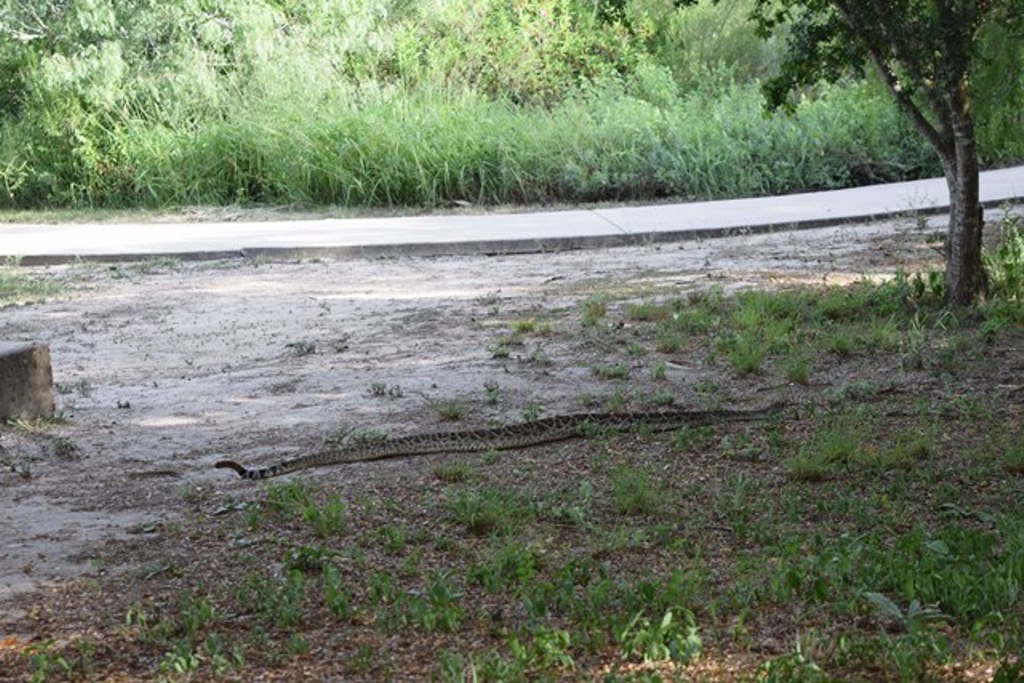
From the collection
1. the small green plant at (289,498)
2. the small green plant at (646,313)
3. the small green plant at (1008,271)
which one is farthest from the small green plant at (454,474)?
the small green plant at (1008,271)

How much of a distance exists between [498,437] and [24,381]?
7.31 ft

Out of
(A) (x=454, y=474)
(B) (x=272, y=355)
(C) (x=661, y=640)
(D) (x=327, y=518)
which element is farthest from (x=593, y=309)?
(C) (x=661, y=640)

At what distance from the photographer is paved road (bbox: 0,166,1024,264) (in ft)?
43.9

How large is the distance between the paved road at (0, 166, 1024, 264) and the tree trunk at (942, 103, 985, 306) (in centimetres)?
457

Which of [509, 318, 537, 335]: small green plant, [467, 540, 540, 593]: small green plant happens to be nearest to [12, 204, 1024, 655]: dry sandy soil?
[509, 318, 537, 335]: small green plant

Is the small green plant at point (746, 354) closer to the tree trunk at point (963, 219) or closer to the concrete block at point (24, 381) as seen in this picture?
the tree trunk at point (963, 219)

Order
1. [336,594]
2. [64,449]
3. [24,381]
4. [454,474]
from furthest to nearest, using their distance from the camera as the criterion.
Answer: [24,381]
[64,449]
[454,474]
[336,594]

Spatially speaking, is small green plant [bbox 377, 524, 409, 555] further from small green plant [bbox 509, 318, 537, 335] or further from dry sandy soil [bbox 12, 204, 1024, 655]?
small green plant [bbox 509, 318, 537, 335]

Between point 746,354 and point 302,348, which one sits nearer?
point 746,354

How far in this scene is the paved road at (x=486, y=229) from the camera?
13.4m

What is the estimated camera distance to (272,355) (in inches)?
355

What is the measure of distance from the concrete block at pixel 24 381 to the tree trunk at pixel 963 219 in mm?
4838

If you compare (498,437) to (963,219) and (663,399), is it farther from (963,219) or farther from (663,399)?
(963,219)

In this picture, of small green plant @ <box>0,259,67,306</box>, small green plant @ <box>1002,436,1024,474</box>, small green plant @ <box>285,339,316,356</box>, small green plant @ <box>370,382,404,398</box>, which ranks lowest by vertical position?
small green plant @ <box>1002,436,1024,474</box>
